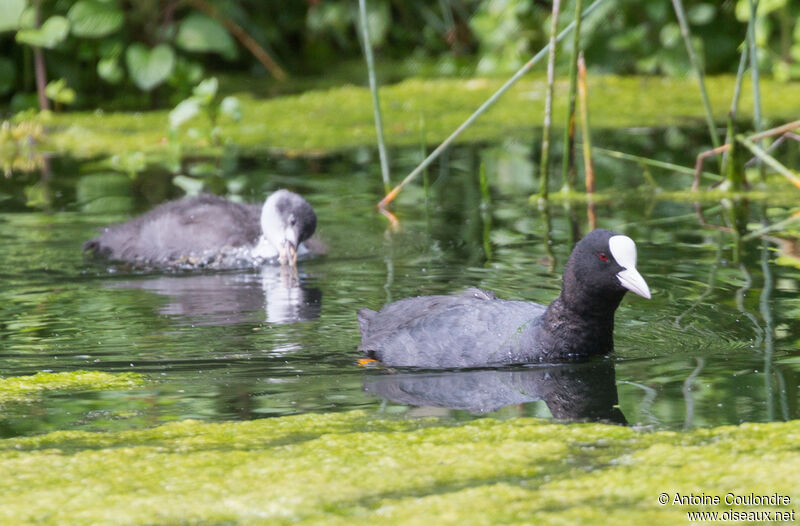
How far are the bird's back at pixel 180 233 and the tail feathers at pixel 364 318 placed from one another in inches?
71.2

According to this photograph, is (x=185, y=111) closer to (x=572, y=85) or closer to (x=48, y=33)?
(x=48, y=33)

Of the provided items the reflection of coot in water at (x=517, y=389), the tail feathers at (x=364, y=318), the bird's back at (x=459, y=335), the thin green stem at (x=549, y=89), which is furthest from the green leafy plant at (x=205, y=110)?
the reflection of coot in water at (x=517, y=389)

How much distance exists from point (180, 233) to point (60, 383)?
7.62 feet

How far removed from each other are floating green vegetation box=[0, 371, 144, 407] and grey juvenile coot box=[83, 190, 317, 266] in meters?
2.16

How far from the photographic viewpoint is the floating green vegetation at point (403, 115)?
10156 millimetres

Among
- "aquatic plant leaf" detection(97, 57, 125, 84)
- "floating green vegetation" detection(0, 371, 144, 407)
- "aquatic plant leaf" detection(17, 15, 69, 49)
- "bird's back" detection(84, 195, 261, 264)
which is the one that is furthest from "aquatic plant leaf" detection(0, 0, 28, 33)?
"floating green vegetation" detection(0, 371, 144, 407)

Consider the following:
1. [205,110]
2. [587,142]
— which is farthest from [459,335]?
[205,110]

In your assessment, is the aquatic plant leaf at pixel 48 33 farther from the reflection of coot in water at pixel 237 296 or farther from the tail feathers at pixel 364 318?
the tail feathers at pixel 364 318

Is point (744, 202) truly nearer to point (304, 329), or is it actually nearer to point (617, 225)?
point (617, 225)

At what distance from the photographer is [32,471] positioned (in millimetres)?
3467

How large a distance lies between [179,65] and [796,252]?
6.74 m

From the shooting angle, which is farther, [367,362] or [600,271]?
[367,362]

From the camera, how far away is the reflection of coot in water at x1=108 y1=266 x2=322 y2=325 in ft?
18.0

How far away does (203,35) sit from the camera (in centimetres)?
1131
